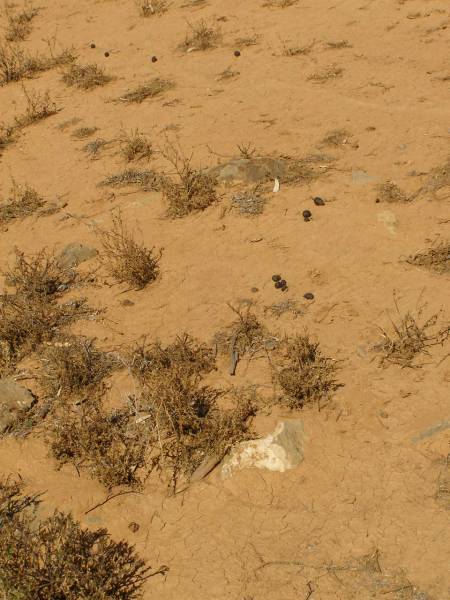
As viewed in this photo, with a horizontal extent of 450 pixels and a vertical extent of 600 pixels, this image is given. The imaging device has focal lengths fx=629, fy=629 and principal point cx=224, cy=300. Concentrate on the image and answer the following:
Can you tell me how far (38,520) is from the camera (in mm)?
3863

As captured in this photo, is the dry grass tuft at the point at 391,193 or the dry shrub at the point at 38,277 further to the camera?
the dry grass tuft at the point at 391,193

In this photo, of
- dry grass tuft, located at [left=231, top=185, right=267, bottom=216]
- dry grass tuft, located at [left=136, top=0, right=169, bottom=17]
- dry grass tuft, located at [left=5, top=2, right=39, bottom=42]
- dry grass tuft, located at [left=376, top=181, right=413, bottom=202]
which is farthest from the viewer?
dry grass tuft, located at [left=5, top=2, right=39, bottom=42]

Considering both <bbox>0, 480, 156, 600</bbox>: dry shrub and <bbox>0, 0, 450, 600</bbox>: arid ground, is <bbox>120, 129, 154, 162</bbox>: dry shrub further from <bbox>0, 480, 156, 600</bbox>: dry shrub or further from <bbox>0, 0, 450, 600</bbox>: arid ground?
<bbox>0, 480, 156, 600</bbox>: dry shrub

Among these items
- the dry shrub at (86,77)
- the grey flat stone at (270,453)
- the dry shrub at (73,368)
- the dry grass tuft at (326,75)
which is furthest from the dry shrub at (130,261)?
the dry shrub at (86,77)

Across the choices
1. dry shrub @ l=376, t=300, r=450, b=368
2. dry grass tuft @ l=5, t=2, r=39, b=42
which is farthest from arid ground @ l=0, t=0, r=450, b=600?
dry grass tuft @ l=5, t=2, r=39, b=42

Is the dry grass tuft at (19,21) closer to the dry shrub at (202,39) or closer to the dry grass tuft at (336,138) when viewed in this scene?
the dry shrub at (202,39)

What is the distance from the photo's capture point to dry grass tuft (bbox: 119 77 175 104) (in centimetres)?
895

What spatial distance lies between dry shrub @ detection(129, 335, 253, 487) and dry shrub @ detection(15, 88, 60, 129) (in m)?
5.75

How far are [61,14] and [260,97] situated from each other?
21.9ft

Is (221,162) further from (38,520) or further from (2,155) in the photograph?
(38,520)

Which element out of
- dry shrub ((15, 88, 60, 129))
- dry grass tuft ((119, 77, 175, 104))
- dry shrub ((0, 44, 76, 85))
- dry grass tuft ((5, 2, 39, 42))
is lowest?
dry grass tuft ((119, 77, 175, 104))

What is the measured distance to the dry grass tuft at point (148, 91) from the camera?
8945 mm

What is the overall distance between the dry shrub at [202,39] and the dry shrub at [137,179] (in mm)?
3864

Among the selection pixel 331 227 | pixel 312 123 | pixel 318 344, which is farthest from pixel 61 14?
pixel 318 344
